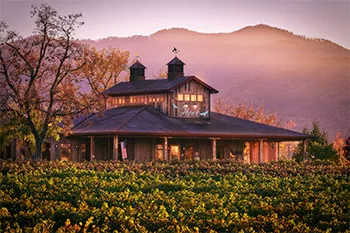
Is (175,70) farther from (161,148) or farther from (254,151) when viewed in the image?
(161,148)

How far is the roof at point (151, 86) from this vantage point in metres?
54.7

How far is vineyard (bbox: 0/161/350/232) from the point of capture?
1802 cm

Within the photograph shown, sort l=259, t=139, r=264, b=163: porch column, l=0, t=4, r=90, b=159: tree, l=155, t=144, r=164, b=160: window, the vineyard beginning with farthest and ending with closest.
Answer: l=259, t=139, r=264, b=163: porch column, l=155, t=144, r=164, b=160: window, l=0, t=4, r=90, b=159: tree, the vineyard

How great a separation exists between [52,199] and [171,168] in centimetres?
1107

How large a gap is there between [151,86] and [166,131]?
A: 9.77 meters

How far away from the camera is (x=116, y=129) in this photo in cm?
4516

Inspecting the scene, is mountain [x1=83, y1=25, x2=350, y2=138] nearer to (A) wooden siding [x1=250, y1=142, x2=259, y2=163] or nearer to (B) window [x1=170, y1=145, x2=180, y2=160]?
(A) wooden siding [x1=250, y1=142, x2=259, y2=163]

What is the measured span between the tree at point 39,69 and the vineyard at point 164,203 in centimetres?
1113

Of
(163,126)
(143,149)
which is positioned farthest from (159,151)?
(163,126)

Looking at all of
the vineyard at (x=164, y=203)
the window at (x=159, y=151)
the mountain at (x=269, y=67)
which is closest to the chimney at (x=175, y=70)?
the window at (x=159, y=151)

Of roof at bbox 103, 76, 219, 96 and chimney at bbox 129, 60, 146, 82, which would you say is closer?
roof at bbox 103, 76, 219, 96

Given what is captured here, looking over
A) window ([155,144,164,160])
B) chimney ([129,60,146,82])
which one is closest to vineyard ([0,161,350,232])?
window ([155,144,164,160])

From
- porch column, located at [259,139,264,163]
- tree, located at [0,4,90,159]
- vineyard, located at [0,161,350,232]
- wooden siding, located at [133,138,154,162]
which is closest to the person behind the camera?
vineyard, located at [0,161,350,232]

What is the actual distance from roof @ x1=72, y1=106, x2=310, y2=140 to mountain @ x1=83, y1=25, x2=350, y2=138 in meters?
79.0
